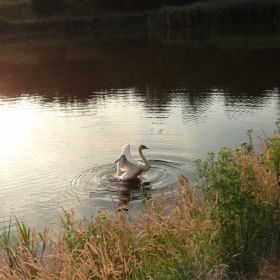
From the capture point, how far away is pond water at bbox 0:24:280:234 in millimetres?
10680

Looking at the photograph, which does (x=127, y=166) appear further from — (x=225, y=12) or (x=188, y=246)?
(x=225, y=12)

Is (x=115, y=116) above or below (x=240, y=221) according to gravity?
below

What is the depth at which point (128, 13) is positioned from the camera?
194 feet

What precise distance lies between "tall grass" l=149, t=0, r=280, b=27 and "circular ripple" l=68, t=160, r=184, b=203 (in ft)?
125

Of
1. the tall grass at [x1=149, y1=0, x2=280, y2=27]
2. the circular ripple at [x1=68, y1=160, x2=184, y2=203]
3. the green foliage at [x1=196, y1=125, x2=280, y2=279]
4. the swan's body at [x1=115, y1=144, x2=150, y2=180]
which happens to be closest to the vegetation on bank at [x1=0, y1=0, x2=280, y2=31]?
the tall grass at [x1=149, y1=0, x2=280, y2=27]

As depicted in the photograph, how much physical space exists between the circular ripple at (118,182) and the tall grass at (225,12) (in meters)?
38.0

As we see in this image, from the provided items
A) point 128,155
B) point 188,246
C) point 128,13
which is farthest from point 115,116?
point 128,13

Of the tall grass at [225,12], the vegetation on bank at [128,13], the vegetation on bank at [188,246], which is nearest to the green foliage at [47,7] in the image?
the vegetation on bank at [128,13]

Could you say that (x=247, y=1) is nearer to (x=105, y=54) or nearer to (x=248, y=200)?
(x=105, y=54)

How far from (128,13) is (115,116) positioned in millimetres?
44607

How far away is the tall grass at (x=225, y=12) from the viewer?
47062 mm

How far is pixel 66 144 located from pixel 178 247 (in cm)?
835

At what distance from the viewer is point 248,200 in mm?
6086

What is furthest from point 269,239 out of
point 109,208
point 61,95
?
point 61,95
